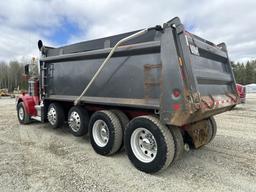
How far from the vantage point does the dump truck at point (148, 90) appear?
10.8 feet

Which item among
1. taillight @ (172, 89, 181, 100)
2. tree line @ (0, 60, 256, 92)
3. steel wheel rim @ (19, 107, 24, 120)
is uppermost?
tree line @ (0, 60, 256, 92)

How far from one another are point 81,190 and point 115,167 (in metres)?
0.90

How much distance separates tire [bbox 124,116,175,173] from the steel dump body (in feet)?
0.70

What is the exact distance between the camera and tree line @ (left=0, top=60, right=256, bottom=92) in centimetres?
6003

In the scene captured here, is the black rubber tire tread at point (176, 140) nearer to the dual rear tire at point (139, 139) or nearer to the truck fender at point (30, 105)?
the dual rear tire at point (139, 139)

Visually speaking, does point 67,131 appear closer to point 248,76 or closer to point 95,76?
point 95,76

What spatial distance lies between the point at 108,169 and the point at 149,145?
83cm

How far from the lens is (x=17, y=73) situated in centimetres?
6284

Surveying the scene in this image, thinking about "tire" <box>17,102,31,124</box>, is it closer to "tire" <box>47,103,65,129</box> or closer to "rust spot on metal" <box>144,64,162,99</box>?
"tire" <box>47,103,65,129</box>

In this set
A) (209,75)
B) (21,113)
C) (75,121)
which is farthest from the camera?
(21,113)

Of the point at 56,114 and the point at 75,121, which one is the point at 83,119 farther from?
the point at 56,114

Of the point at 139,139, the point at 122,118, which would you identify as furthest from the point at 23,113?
the point at 139,139

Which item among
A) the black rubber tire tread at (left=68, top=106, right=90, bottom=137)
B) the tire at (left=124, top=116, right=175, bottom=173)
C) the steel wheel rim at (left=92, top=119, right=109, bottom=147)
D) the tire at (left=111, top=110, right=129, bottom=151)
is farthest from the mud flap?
the black rubber tire tread at (left=68, top=106, right=90, bottom=137)

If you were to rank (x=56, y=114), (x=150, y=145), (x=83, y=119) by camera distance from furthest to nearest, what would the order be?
(x=56, y=114)
(x=83, y=119)
(x=150, y=145)
